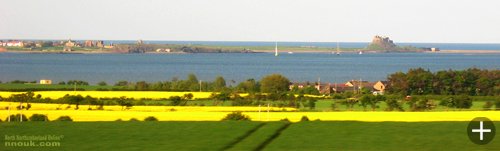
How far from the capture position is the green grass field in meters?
20.6

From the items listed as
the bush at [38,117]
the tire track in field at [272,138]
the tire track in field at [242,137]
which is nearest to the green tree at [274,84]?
the bush at [38,117]

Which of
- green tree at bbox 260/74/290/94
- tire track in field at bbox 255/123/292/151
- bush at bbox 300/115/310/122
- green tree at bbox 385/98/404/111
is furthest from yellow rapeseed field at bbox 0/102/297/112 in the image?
green tree at bbox 260/74/290/94

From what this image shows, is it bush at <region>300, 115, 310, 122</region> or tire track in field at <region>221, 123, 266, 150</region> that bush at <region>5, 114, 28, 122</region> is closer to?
tire track in field at <region>221, 123, 266, 150</region>

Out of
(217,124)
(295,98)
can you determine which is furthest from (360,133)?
(295,98)

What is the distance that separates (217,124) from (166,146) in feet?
17.1

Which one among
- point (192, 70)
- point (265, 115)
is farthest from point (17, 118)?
point (192, 70)

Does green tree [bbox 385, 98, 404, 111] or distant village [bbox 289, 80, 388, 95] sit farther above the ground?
green tree [bbox 385, 98, 404, 111]

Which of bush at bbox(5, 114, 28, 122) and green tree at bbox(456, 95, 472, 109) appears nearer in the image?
bush at bbox(5, 114, 28, 122)

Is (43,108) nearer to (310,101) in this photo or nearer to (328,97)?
(310,101)

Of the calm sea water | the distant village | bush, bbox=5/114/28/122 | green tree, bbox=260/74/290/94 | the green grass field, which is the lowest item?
the calm sea water

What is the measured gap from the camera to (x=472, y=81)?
55500 mm

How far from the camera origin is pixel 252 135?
75.3 feet

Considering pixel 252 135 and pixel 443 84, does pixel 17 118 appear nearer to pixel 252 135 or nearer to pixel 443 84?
pixel 252 135

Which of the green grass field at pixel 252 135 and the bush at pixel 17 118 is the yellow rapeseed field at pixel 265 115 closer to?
the bush at pixel 17 118
